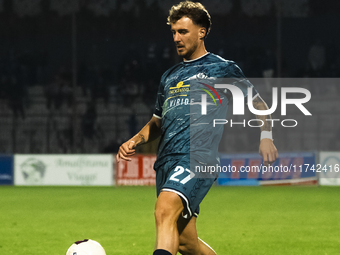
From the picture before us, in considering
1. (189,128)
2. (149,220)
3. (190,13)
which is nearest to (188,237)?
(189,128)

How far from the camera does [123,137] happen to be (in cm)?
1827

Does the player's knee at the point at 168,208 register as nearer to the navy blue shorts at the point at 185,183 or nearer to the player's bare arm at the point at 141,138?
the navy blue shorts at the point at 185,183

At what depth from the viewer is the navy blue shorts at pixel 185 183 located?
358 centimetres

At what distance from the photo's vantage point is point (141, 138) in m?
4.09

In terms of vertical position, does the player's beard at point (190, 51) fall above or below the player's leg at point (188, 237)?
above

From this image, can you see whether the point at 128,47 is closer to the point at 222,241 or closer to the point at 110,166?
the point at 110,166

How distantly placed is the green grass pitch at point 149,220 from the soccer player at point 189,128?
2.57m

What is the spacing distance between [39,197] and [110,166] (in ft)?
8.45

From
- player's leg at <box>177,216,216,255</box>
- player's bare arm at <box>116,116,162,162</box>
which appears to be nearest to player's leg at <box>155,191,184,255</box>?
player's leg at <box>177,216,216,255</box>

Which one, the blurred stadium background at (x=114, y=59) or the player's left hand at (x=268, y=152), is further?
the blurred stadium background at (x=114, y=59)

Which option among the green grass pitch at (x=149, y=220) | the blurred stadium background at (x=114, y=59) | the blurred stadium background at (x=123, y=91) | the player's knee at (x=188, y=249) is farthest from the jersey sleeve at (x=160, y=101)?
the blurred stadium background at (x=114, y=59)

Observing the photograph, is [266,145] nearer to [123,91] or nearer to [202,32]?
[202,32]

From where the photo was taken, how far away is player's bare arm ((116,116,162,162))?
12.6 ft

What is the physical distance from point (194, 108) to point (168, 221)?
80 cm
